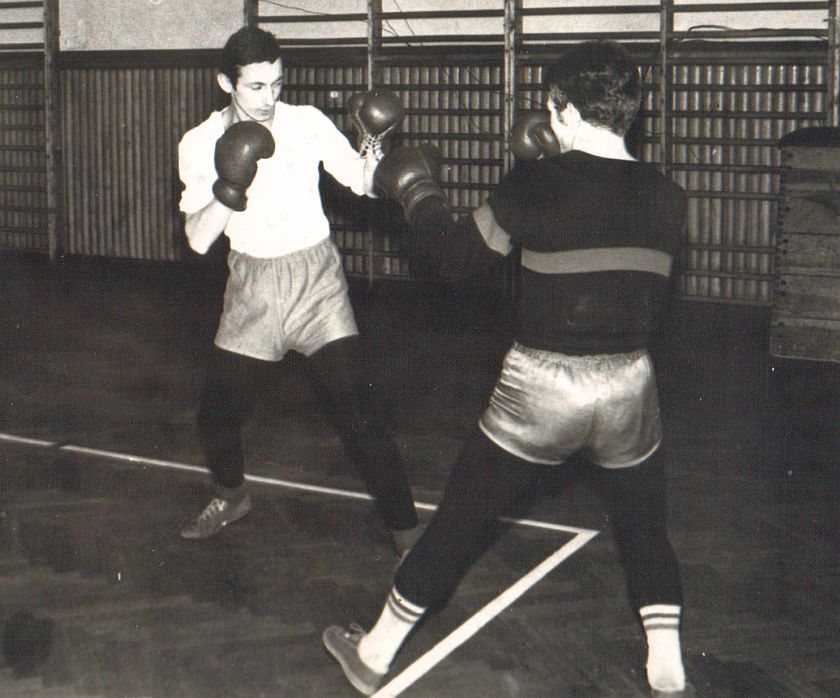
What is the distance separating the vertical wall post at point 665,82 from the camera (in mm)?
9578

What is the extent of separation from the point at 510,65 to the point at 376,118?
6733 mm

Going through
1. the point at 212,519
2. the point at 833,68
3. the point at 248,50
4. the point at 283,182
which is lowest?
the point at 212,519

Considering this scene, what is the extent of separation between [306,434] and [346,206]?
5.97 m

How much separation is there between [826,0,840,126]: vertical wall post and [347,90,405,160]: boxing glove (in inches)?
248

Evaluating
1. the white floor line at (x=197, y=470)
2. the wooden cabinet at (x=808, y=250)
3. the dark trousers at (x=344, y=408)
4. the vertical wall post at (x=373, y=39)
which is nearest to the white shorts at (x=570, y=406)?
the dark trousers at (x=344, y=408)

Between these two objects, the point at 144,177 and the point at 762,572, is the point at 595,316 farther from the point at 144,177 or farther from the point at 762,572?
the point at 144,177

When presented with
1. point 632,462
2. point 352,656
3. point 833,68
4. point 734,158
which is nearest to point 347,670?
point 352,656

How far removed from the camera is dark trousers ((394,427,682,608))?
2.68 metres

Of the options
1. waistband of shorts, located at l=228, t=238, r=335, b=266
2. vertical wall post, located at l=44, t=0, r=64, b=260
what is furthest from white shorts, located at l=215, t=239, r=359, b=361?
vertical wall post, located at l=44, t=0, r=64, b=260

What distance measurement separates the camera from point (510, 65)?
10.2 m

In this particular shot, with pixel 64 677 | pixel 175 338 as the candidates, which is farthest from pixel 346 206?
pixel 64 677

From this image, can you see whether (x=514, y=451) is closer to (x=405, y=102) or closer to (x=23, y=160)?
(x=405, y=102)

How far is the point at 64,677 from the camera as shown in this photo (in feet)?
9.99

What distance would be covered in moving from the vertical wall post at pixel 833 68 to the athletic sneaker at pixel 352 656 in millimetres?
7249
